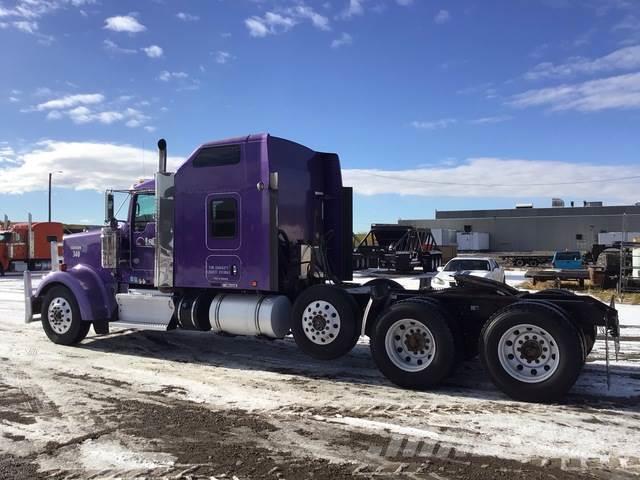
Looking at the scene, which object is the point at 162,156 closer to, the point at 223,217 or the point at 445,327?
the point at 223,217

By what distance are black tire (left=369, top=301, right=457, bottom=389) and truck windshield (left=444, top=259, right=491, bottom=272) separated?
38.7ft

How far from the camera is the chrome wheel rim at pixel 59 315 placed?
30.1ft

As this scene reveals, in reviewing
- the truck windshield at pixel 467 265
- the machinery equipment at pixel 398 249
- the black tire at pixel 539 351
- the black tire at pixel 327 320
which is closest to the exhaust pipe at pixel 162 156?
the black tire at pixel 327 320

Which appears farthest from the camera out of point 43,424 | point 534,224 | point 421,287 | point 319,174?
point 534,224

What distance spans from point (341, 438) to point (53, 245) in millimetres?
7292

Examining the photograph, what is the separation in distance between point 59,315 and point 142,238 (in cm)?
188

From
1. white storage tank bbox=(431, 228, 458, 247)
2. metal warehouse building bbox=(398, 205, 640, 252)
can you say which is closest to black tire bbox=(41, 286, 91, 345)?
white storage tank bbox=(431, 228, 458, 247)

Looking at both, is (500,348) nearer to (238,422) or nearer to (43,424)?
(238,422)

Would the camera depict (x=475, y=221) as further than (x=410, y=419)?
Yes

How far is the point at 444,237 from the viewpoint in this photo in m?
58.5

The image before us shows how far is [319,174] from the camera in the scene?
916cm

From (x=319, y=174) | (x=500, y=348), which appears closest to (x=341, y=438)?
(x=500, y=348)

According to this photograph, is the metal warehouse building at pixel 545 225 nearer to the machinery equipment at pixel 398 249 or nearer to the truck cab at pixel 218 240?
the machinery equipment at pixel 398 249

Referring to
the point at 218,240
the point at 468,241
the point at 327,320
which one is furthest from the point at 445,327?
the point at 468,241
